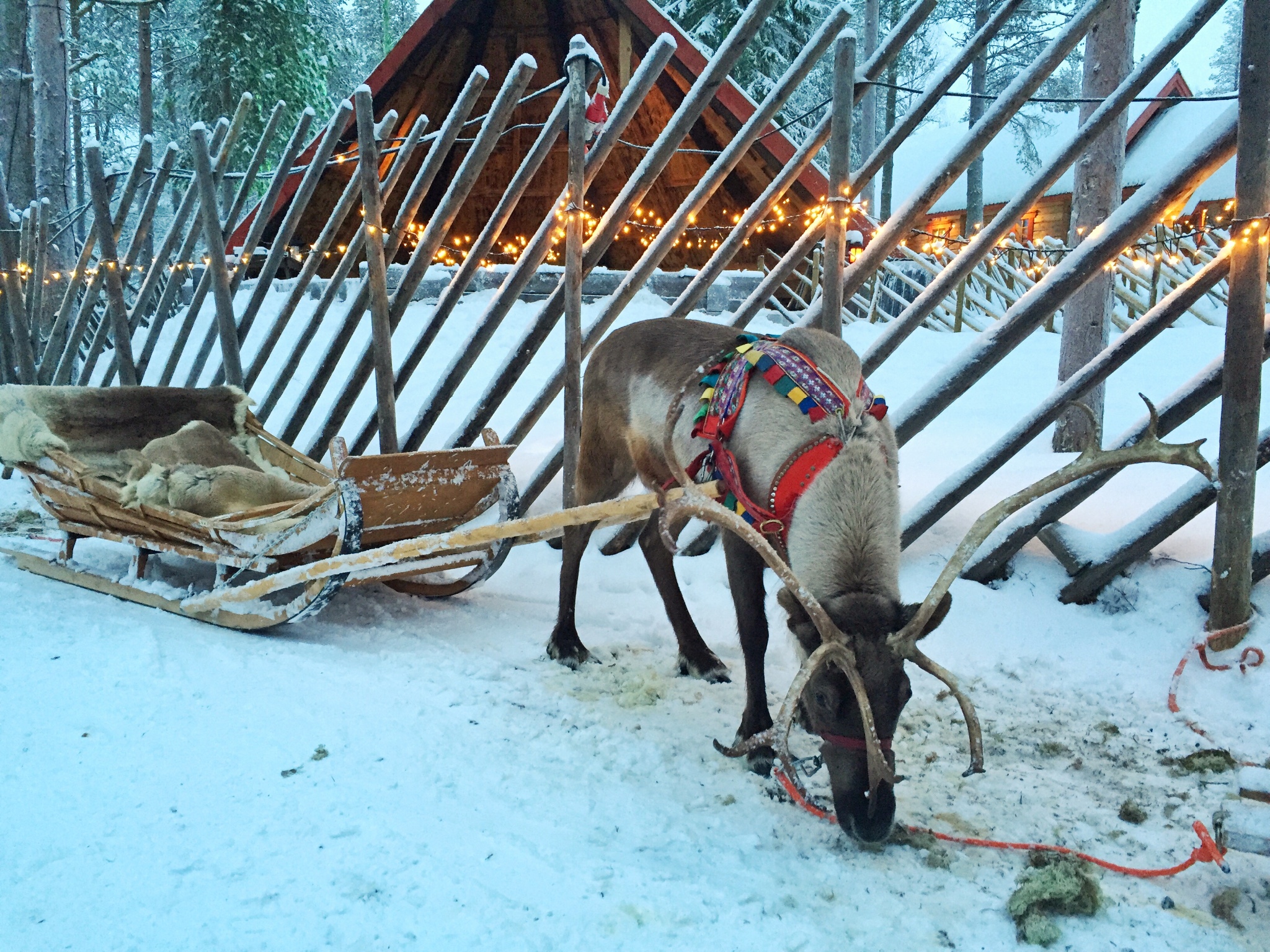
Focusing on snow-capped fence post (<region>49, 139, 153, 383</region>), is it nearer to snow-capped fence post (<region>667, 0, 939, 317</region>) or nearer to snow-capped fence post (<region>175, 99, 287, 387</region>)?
snow-capped fence post (<region>175, 99, 287, 387</region>)

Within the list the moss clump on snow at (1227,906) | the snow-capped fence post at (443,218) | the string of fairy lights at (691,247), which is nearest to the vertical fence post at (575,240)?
the snow-capped fence post at (443,218)

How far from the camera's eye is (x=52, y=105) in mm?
9297

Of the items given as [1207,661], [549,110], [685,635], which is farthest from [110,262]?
[1207,661]

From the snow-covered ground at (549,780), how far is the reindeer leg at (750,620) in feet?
0.63

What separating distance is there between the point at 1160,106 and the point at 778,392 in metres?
19.8

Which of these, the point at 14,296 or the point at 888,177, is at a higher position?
the point at 888,177

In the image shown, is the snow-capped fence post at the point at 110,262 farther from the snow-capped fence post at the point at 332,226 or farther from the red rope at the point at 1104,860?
the red rope at the point at 1104,860

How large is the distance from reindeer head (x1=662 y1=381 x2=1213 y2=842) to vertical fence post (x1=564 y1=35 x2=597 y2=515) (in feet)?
6.60

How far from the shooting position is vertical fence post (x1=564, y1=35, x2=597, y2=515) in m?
3.80

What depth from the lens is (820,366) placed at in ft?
8.09

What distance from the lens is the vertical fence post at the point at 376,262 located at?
14.3 feet

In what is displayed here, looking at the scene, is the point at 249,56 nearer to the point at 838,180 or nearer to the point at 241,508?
the point at 241,508

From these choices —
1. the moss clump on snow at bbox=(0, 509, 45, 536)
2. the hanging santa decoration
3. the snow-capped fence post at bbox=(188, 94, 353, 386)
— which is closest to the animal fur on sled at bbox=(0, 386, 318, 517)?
the moss clump on snow at bbox=(0, 509, 45, 536)

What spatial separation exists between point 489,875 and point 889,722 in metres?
0.97
